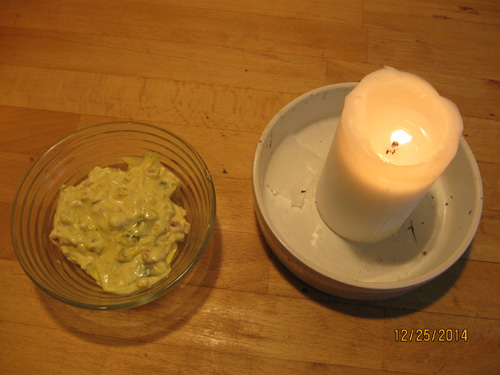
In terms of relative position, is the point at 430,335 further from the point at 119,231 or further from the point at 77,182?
the point at 77,182

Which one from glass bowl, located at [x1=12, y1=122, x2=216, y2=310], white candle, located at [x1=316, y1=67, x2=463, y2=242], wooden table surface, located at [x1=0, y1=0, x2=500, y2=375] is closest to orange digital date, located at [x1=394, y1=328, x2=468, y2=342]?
wooden table surface, located at [x1=0, y1=0, x2=500, y2=375]

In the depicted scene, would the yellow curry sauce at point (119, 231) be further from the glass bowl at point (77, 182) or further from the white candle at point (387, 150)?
the white candle at point (387, 150)

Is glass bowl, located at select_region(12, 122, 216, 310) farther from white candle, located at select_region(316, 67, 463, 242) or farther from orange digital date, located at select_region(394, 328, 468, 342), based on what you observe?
orange digital date, located at select_region(394, 328, 468, 342)

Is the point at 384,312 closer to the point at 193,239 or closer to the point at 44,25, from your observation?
the point at 193,239

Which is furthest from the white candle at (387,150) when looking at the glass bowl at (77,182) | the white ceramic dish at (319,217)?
the glass bowl at (77,182)

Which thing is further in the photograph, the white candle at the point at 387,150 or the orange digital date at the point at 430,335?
the orange digital date at the point at 430,335

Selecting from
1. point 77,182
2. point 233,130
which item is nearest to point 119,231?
point 77,182
